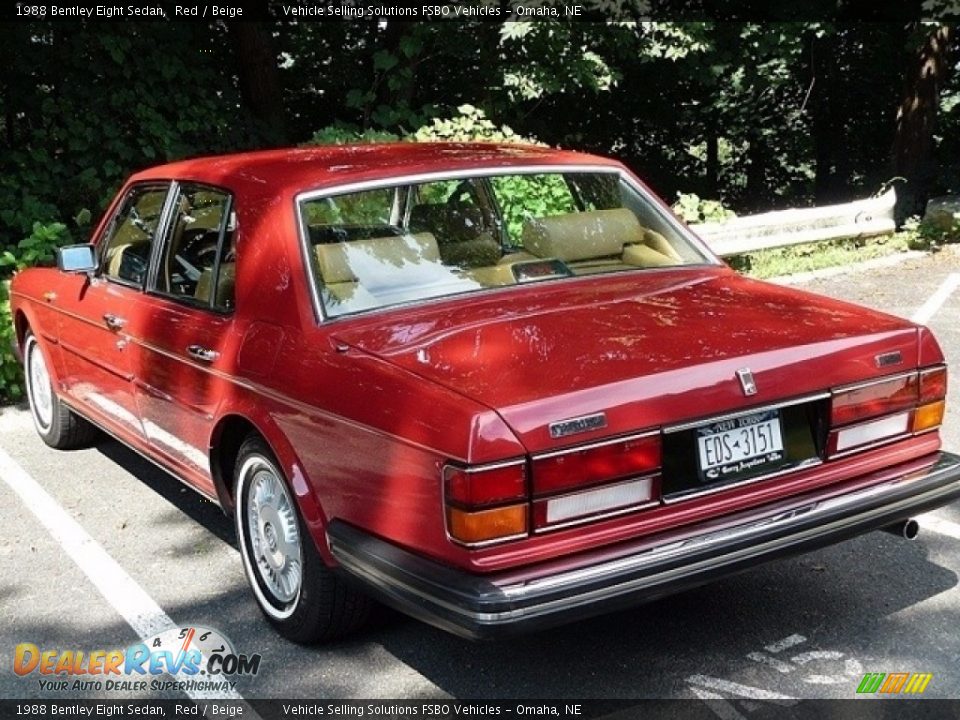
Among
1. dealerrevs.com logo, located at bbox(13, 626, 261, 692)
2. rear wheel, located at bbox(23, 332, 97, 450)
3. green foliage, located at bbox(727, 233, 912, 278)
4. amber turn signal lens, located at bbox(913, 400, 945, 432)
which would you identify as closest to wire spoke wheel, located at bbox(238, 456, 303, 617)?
dealerrevs.com logo, located at bbox(13, 626, 261, 692)

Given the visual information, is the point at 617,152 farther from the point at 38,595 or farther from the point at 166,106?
the point at 38,595

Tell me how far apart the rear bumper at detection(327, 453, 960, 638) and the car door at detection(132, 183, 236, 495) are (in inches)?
38.3

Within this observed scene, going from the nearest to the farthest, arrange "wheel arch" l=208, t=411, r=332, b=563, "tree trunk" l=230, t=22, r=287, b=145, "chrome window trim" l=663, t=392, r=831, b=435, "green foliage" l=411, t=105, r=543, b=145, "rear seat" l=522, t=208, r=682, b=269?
"chrome window trim" l=663, t=392, r=831, b=435, "wheel arch" l=208, t=411, r=332, b=563, "rear seat" l=522, t=208, r=682, b=269, "green foliage" l=411, t=105, r=543, b=145, "tree trunk" l=230, t=22, r=287, b=145

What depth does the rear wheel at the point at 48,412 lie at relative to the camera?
600 cm

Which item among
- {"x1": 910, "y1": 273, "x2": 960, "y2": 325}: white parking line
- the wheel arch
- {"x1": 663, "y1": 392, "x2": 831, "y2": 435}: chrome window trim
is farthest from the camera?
{"x1": 910, "y1": 273, "x2": 960, "y2": 325}: white parking line

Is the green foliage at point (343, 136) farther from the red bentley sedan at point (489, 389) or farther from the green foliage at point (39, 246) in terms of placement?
the red bentley sedan at point (489, 389)

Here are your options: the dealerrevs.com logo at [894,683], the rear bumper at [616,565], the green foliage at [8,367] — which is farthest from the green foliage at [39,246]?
the dealerrevs.com logo at [894,683]

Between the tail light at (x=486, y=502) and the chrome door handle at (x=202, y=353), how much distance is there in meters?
1.38

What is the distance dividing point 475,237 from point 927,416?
170 cm

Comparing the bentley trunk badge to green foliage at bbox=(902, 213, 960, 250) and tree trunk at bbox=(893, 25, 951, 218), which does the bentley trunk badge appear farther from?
tree trunk at bbox=(893, 25, 951, 218)

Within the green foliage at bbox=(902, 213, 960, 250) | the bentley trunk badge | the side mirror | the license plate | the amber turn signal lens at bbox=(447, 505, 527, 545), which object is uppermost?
the side mirror

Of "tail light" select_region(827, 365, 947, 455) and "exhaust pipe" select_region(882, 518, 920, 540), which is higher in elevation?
"tail light" select_region(827, 365, 947, 455)

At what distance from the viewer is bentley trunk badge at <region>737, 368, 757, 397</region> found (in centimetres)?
304

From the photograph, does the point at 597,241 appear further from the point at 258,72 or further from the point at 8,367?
the point at 258,72
